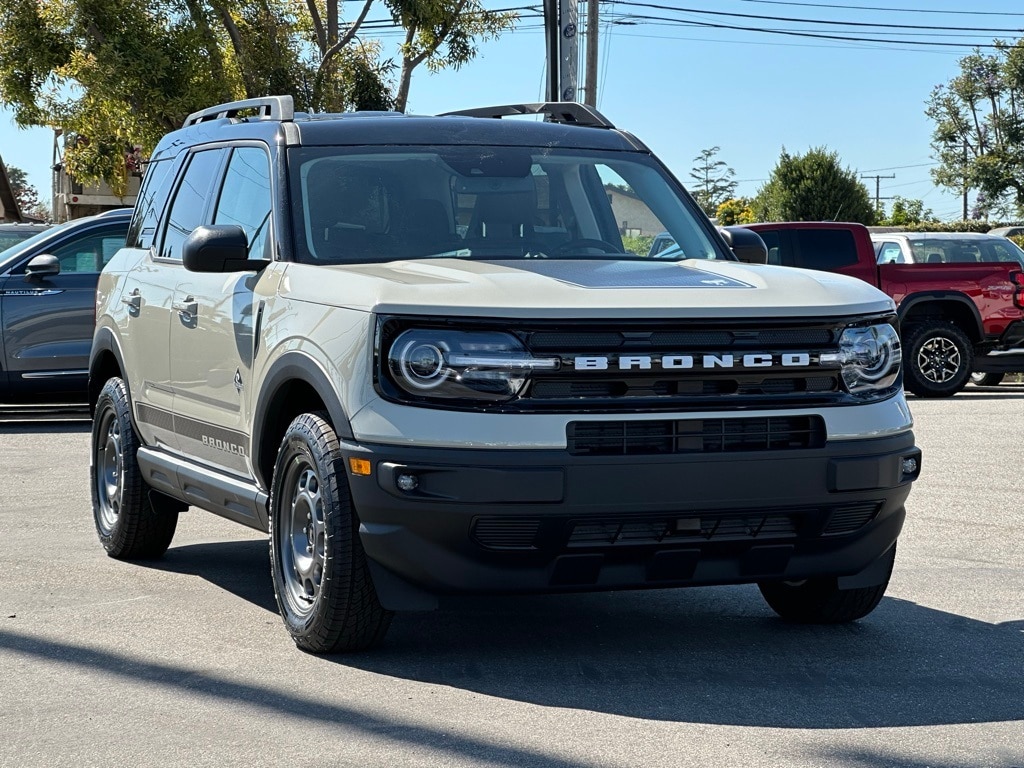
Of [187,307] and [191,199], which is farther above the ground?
[191,199]

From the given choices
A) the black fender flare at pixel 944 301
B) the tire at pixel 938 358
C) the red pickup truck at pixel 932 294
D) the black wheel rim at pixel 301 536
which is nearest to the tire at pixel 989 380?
the red pickup truck at pixel 932 294

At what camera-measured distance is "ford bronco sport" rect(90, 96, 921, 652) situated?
490cm

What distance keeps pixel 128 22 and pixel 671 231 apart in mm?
20202

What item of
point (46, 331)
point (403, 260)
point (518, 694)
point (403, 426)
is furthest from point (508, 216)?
point (46, 331)

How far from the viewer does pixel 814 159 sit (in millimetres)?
61844

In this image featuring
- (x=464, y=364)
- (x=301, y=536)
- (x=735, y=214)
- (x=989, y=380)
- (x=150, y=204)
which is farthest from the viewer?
(x=735, y=214)

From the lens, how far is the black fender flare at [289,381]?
5129 mm

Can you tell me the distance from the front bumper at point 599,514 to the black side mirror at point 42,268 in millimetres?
9714

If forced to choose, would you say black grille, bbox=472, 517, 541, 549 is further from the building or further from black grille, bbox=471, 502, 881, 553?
the building

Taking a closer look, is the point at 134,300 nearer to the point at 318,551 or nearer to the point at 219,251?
the point at 219,251

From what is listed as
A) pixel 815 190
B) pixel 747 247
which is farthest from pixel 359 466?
pixel 815 190

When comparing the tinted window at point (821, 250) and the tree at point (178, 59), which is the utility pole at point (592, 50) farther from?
the tinted window at point (821, 250)

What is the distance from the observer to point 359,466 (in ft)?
16.4

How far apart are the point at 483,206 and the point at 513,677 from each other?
1925mm
